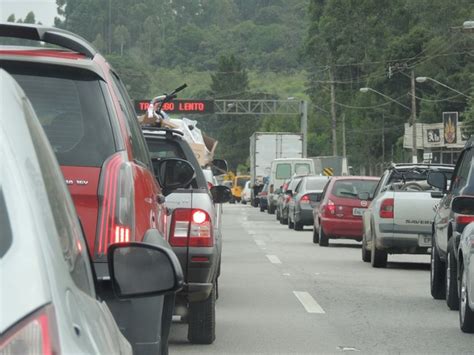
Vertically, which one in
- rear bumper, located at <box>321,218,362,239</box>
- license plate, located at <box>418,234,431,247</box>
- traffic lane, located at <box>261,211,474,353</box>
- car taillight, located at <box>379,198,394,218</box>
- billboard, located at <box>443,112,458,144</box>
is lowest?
traffic lane, located at <box>261,211,474,353</box>

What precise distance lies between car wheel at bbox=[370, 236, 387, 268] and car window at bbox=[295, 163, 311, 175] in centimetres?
3460

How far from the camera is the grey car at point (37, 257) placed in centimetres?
254

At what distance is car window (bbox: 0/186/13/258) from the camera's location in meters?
2.66

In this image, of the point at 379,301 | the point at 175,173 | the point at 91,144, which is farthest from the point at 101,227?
the point at 379,301

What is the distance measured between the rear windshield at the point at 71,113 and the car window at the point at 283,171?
49.3 metres

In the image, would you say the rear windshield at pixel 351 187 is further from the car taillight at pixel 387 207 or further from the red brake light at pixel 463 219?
the red brake light at pixel 463 219

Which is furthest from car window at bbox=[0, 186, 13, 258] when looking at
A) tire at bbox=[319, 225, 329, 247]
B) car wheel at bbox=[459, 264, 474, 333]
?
tire at bbox=[319, 225, 329, 247]

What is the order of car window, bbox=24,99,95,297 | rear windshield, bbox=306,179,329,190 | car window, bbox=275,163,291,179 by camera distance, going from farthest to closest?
car window, bbox=275,163,291,179, rear windshield, bbox=306,179,329,190, car window, bbox=24,99,95,297

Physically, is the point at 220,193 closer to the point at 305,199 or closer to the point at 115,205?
the point at 115,205

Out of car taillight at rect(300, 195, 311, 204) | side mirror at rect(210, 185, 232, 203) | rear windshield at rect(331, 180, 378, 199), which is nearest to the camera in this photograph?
side mirror at rect(210, 185, 232, 203)

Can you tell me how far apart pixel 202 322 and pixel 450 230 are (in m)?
4.43

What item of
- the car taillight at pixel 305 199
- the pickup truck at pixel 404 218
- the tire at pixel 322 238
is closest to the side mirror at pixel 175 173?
the pickup truck at pixel 404 218

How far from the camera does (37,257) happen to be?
262 cm

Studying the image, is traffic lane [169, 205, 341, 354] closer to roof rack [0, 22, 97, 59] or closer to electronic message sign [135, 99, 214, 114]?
roof rack [0, 22, 97, 59]
